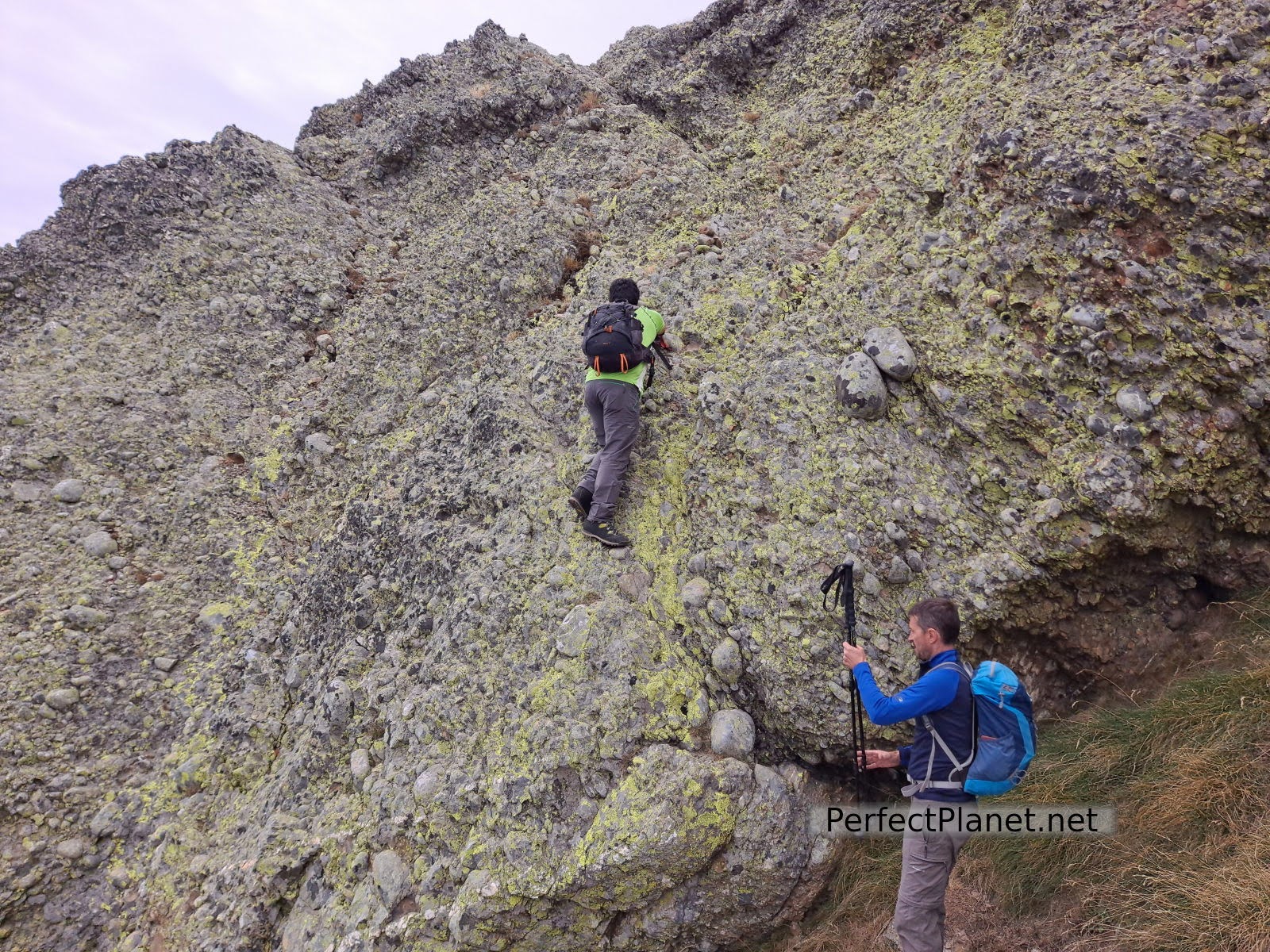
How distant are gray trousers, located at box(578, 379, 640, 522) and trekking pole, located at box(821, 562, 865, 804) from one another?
92.9 inches

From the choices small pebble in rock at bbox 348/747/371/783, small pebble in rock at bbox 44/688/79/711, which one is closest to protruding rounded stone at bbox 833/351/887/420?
small pebble in rock at bbox 348/747/371/783

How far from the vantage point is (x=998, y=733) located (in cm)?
397

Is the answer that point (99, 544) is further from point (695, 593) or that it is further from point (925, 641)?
point (925, 641)

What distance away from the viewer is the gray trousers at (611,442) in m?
6.98

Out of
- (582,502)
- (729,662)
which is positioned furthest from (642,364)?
(729,662)

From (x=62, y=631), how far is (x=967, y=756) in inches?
381

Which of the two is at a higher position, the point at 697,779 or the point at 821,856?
the point at 697,779

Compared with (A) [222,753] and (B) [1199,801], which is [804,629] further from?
(A) [222,753]

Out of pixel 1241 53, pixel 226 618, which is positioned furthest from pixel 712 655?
pixel 1241 53

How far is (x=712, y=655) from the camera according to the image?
20.3 ft

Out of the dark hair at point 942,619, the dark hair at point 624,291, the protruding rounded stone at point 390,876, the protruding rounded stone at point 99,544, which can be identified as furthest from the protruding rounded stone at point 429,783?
the protruding rounded stone at point 99,544

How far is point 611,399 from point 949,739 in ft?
14.7

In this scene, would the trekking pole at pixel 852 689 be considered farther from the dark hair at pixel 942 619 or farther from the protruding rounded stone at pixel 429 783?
the protruding rounded stone at pixel 429 783

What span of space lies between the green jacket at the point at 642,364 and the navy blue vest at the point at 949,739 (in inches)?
165
